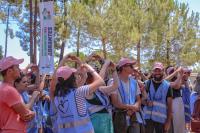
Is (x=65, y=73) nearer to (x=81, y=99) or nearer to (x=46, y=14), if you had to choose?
(x=81, y=99)

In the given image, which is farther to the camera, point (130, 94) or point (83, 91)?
point (130, 94)

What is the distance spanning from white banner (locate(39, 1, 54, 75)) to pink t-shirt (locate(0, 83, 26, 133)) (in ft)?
7.92

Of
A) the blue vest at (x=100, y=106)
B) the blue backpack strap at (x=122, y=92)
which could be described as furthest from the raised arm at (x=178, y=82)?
the blue vest at (x=100, y=106)

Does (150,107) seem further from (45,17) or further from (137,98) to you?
(45,17)

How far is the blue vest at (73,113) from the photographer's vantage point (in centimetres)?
521

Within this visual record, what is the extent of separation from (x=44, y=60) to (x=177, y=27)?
89.9 feet

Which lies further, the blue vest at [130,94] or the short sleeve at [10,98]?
the blue vest at [130,94]

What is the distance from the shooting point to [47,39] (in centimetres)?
758

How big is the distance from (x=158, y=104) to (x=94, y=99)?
1991mm

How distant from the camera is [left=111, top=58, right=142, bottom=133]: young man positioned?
714 cm

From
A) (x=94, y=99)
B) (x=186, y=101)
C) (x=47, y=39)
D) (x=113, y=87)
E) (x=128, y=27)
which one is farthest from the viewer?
(x=128, y=27)

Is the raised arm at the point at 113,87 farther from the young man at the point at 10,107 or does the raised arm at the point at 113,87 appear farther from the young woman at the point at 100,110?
the young man at the point at 10,107

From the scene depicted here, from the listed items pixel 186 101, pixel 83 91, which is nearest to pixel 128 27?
pixel 186 101

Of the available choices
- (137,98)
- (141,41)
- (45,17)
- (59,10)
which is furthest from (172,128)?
(141,41)
